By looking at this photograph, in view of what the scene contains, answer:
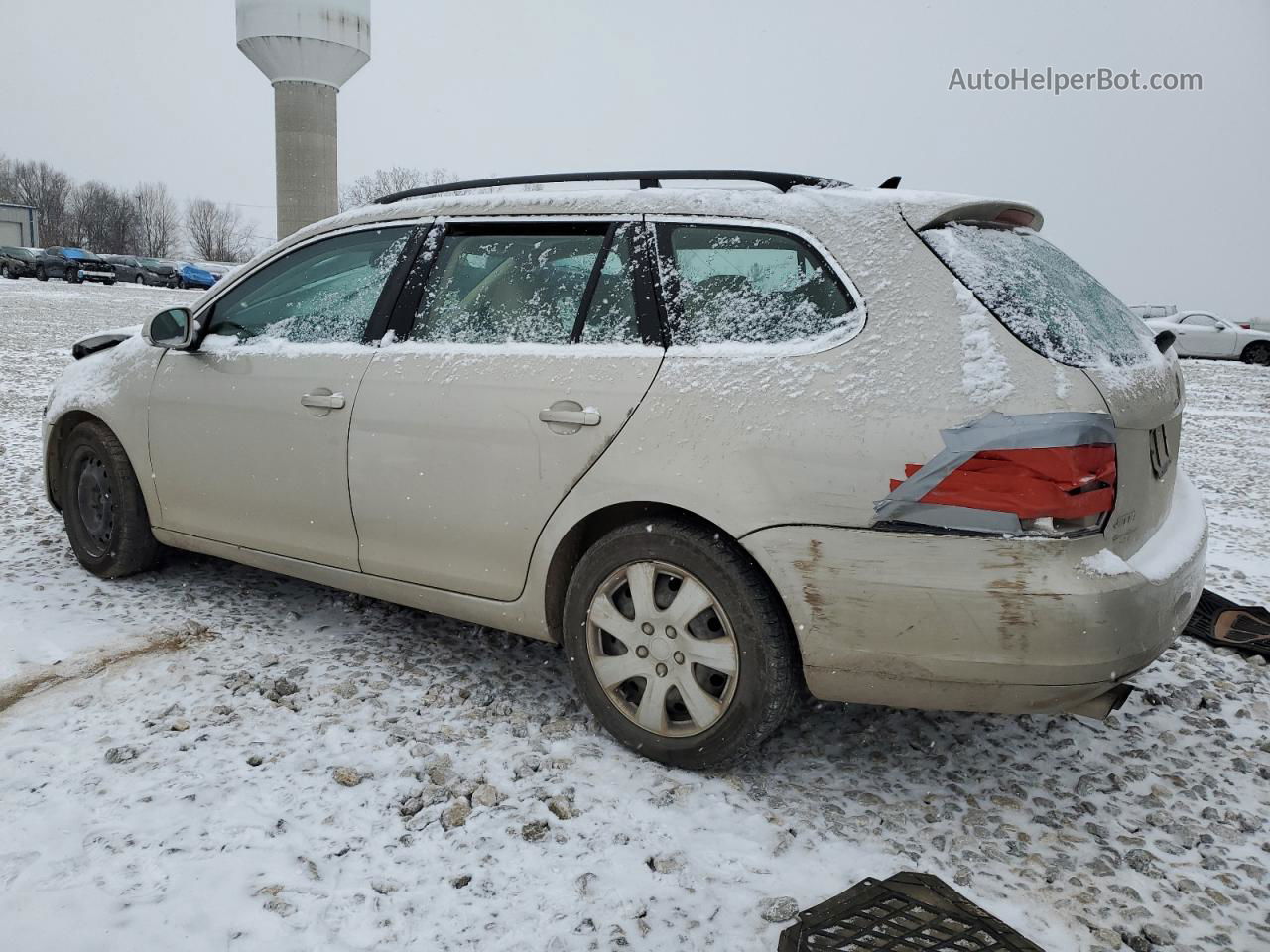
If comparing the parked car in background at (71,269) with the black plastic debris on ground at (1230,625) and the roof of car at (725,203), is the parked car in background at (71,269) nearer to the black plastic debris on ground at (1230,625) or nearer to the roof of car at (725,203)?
the roof of car at (725,203)

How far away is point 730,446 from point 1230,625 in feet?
9.72

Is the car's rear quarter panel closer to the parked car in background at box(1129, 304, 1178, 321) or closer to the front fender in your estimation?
the front fender

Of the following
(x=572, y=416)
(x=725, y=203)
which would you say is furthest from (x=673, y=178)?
(x=572, y=416)

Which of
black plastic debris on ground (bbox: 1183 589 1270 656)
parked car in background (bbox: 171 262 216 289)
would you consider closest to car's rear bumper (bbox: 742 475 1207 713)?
black plastic debris on ground (bbox: 1183 589 1270 656)

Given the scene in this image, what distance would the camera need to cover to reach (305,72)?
39500mm

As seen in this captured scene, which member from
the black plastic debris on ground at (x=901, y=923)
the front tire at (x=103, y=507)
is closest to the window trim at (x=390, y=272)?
the front tire at (x=103, y=507)

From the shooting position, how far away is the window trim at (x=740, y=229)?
264 cm

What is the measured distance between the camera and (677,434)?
2746 mm

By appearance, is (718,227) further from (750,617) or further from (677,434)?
(750,617)

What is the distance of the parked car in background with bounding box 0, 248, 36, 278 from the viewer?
43.6 metres

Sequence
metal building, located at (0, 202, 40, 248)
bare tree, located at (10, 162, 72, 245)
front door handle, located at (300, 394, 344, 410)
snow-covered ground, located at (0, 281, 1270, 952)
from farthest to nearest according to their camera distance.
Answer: bare tree, located at (10, 162, 72, 245), metal building, located at (0, 202, 40, 248), front door handle, located at (300, 394, 344, 410), snow-covered ground, located at (0, 281, 1270, 952)

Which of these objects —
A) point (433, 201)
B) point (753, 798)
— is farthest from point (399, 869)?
point (433, 201)

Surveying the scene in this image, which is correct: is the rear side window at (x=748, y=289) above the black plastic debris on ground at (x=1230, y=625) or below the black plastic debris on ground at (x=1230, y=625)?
above

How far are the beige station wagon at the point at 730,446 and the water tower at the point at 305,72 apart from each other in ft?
128
